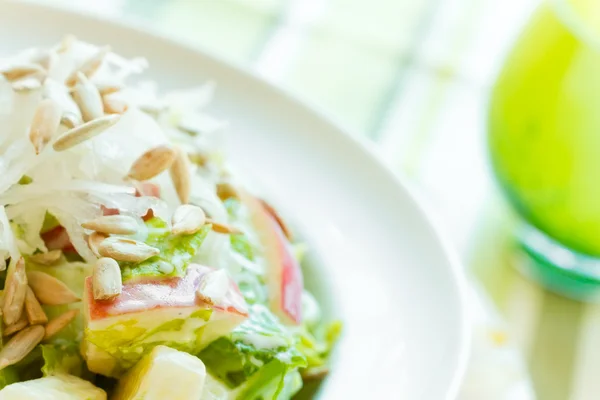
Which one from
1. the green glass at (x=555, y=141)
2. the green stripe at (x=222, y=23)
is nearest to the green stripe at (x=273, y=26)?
the green stripe at (x=222, y=23)

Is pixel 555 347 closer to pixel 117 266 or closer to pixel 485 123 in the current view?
pixel 485 123

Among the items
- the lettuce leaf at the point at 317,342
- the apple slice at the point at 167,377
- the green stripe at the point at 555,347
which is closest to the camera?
the apple slice at the point at 167,377

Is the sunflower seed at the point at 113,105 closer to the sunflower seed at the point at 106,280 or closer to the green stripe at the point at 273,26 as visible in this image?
the sunflower seed at the point at 106,280

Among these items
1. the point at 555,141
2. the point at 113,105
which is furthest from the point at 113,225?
the point at 555,141

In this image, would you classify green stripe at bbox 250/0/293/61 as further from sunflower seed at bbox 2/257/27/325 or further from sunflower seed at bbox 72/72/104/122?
sunflower seed at bbox 2/257/27/325

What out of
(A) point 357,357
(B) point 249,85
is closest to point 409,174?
(B) point 249,85

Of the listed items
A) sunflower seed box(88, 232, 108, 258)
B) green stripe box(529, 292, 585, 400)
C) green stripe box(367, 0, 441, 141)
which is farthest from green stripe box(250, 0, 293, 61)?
sunflower seed box(88, 232, 108, 258)

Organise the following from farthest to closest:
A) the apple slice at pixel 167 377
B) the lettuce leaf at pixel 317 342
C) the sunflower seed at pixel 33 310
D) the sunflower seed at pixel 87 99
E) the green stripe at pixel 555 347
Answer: the green stripe at pixel 555 347
the lettuce leaf at pixel 317 342
the sunflower seed at pixel 87 99
the sunflower seed at pixel 33 310
the apple slice at pixel 167 377
